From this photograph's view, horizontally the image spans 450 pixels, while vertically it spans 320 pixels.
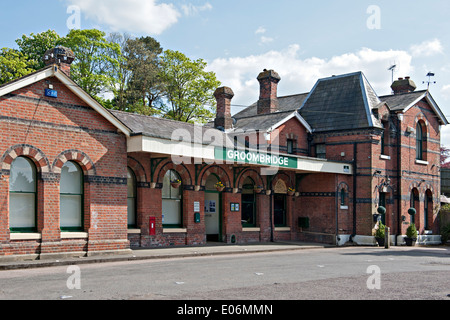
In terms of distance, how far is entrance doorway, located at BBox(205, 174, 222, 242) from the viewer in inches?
931

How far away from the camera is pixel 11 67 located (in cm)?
3441

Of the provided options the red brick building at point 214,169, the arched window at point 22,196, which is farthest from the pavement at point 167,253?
the arched window at point 22,196

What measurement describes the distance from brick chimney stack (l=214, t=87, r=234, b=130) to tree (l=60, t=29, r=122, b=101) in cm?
1365

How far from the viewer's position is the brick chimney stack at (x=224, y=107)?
26891 millimetres

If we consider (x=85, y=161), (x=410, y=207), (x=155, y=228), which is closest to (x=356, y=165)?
(x=410, y=207)

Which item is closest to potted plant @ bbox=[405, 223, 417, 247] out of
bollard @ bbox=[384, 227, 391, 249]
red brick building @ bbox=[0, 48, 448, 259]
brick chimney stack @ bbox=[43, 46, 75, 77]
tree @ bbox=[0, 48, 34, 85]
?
red brick building @ bbox=[0, 48, 448, 259]

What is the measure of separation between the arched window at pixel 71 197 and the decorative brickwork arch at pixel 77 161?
0.29 m

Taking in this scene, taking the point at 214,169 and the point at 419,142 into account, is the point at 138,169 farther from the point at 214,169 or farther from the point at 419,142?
the point at 419,142

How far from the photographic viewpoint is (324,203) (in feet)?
86.8

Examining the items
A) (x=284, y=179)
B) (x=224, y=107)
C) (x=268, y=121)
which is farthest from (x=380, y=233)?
(x=224, y=107)

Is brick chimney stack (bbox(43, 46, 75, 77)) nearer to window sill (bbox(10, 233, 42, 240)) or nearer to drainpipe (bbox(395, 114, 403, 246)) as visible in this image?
window sill (bbox(10, 233, 42, 240))

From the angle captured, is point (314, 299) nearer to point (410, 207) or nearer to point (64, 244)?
point (64, 244)
